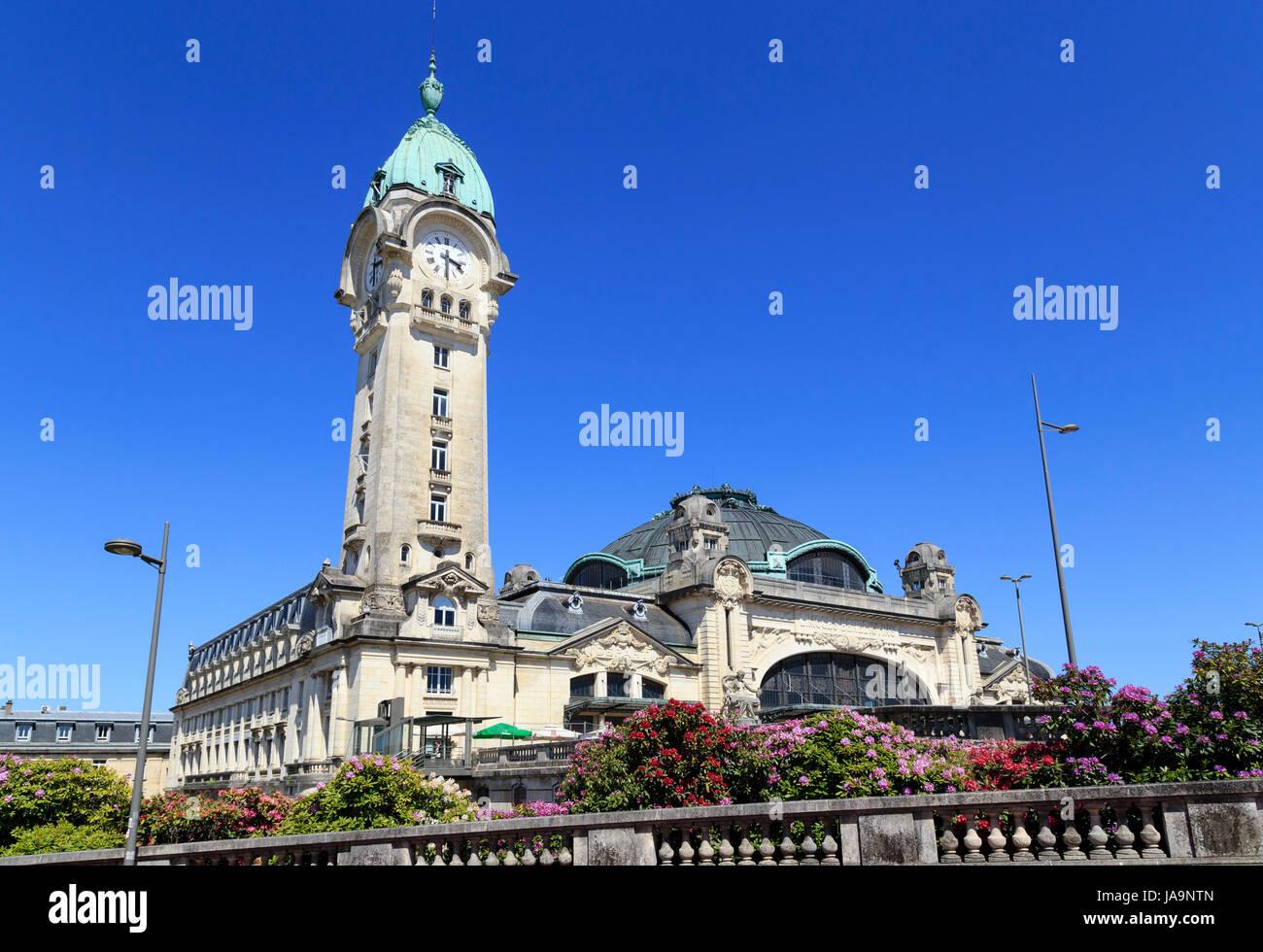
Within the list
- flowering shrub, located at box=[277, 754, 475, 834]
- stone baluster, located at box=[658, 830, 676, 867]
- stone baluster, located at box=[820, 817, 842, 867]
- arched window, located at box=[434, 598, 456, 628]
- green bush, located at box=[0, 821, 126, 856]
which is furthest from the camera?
arched window, located at box=[434, 598, 456, 628]

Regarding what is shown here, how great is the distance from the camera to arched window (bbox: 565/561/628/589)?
71.6 metres

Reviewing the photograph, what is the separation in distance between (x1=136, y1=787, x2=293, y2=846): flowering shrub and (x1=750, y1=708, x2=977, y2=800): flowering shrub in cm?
1291

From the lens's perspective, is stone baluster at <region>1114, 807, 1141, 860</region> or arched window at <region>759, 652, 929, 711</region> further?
arched window at <region>759, 652, 929, 711</region>

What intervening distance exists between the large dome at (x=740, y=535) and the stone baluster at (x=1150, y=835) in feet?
191

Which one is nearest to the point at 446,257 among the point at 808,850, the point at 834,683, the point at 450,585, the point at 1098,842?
the point at 450,585

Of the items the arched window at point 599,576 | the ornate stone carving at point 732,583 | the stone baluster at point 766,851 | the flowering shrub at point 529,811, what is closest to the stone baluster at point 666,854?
the stone baluster at point 766,851

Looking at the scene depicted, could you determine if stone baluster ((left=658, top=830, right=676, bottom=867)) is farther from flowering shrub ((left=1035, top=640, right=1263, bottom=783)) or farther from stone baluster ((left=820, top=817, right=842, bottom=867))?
flowering shrub ((left=1035, top=640, right=1263, bottom=783))

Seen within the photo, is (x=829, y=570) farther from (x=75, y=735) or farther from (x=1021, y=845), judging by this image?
(x=75, y=735)

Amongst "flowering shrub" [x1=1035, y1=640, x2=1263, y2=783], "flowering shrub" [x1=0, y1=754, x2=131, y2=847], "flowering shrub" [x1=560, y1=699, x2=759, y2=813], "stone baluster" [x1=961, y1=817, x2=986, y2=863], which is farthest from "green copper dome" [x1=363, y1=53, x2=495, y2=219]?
"stone baluster" [x1=961, y1=817, x2=986, y2=863]

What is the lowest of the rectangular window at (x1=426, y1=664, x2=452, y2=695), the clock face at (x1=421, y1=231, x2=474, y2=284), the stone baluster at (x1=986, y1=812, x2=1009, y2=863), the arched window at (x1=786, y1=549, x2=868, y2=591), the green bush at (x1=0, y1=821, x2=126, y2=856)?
the green bush at (x1=0, y1=821, x2=126, y2=856)

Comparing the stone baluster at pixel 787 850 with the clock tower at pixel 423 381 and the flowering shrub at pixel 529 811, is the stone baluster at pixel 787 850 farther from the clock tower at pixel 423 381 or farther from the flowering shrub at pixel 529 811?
the clock tower at pixel 423 381

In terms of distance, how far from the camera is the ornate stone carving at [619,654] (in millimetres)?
53531

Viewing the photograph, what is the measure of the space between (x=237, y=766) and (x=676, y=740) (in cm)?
5512
